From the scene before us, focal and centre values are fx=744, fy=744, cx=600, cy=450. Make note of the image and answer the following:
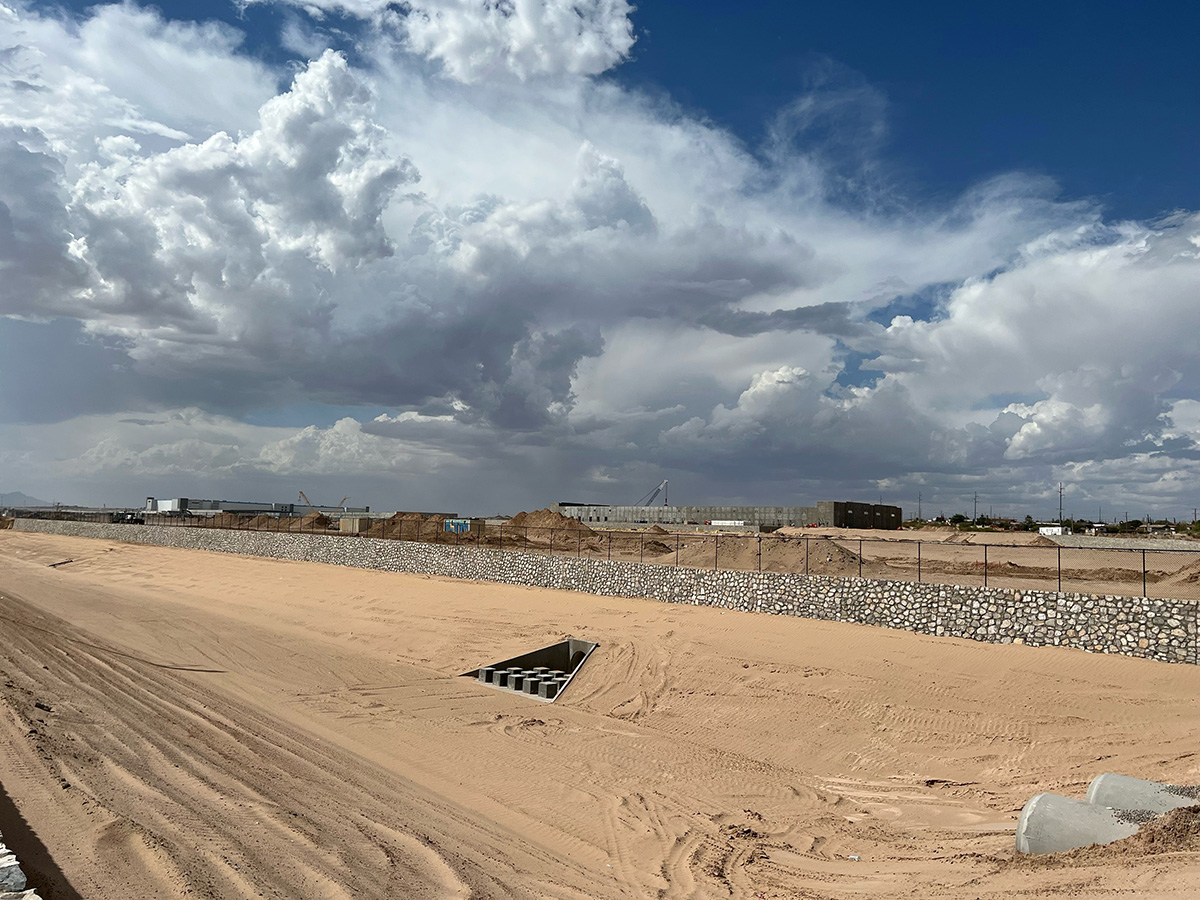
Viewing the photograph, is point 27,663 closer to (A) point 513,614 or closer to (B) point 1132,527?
(A) point 513,614

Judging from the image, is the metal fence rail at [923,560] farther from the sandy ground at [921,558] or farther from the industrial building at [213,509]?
the industrial building at [213,509]

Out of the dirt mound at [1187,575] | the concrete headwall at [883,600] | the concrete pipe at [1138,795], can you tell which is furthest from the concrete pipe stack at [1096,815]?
A: the dirt mound at [1187,575]

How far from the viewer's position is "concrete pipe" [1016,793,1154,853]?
279 inches

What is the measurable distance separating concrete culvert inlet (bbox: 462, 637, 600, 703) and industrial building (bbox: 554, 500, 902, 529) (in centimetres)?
5883

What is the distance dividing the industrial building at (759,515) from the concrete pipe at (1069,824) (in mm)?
70738

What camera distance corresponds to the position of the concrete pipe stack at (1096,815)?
713 cm

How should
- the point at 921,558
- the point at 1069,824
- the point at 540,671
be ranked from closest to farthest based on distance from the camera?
the point at 1069,824, the point at 540,671, the point at 921,558

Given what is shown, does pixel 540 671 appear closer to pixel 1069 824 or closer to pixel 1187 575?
pixel 1069 824

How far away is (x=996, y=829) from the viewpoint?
401 inches

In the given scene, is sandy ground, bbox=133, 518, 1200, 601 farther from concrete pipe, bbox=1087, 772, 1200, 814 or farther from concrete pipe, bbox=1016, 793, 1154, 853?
concrete pipe, bbox=1016, 793, 1154, 853

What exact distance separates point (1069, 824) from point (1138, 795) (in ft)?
3.91

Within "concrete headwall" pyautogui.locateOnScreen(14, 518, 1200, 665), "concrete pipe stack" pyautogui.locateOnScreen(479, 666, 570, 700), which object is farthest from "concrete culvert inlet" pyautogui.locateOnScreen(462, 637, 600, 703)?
"concrete headwall" pyautogui.locateOnScreen(14, 518, 1200, 665)

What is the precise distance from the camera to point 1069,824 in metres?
7.32

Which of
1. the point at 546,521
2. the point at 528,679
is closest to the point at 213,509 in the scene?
the point at 546,521
